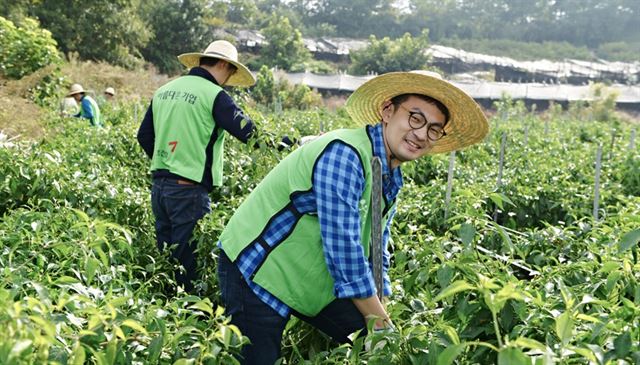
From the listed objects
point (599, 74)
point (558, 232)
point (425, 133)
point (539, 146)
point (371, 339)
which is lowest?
point (599, 74)

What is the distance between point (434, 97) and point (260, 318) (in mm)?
899

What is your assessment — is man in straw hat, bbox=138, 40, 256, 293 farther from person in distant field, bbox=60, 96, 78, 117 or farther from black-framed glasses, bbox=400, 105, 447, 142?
person in distant field, bbox=60, 96, 78, 117

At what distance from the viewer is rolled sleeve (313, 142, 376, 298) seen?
190cm

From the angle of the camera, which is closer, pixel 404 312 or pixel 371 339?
pixel 371 339

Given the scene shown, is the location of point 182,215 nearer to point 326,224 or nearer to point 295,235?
point 295,235

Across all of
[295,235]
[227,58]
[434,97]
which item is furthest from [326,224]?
[227,58]

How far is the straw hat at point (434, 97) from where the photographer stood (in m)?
2.08

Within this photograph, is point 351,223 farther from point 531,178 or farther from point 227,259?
point 531,178

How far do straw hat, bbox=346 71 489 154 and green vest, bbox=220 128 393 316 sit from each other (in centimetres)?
22

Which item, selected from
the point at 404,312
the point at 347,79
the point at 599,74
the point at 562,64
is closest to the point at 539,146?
the point at 404,312

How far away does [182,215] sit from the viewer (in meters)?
3.40

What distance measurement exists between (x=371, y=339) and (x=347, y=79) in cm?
4569

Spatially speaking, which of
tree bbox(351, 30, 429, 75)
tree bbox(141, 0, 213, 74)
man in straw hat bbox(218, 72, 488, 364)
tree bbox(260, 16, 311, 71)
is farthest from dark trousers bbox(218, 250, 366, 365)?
tree bbox(351, 30, 429, 75)

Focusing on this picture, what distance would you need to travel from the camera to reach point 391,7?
10319 cm
